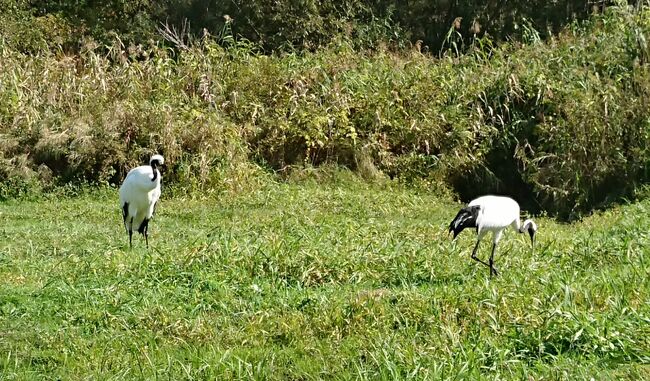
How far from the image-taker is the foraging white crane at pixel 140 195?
10453 mm

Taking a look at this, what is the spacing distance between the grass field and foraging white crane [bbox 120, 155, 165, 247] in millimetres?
451

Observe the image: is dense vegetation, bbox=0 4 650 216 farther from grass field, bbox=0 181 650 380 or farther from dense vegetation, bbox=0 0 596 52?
grass field, bbox=0 181 650 380

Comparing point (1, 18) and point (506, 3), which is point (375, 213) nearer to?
point (506, 3)

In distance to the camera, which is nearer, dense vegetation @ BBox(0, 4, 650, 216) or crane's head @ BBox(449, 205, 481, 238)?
crane's head @ BBox(449, 205, 481, 238)

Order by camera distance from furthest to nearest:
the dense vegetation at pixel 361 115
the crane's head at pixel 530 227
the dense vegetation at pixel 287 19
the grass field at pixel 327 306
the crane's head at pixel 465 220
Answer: the dense vegetation at pixel 287 19 < the dense vegetation at pixel 361 115 < the crane's head at pixel 530 227 < the crane's head at pixel 465 220 < the grass field at pixel 327 306

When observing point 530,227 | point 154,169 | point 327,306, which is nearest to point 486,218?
point 530,227

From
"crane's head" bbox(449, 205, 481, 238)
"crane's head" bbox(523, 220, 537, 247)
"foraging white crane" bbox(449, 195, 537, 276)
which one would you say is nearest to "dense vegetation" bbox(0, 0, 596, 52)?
"crane's head" bbox(523, 220, 537, 247)

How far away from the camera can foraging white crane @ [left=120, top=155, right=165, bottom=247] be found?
10453 mm

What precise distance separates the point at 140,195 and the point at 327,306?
4.58 meters

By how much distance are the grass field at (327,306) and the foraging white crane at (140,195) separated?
1.48 ft

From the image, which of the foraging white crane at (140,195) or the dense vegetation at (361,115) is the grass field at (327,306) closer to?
the foraging white crane at (140,195)

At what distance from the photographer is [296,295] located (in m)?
6.93

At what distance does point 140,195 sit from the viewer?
10453 millimetres

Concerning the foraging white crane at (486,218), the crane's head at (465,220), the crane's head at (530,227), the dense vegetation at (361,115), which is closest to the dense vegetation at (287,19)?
the dense vegetation at (361,115)
